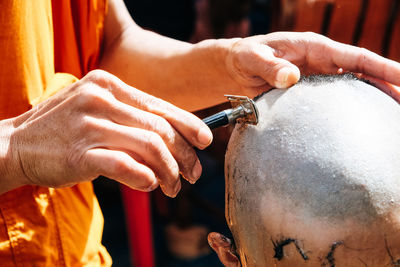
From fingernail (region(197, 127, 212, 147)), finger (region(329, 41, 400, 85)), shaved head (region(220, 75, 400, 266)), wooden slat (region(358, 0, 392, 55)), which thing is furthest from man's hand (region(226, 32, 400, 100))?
wooden slat (region(358, 0, 392, 55))

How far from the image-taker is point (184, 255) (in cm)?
246

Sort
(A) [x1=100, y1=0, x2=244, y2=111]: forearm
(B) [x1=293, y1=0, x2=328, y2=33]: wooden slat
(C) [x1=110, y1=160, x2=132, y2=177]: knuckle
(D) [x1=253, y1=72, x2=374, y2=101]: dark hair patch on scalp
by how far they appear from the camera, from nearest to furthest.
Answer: (C) [x1=110, y1=160, x2=132, y2=177]: knuckle < (D) [x1=253, y1=72, x2=374, y2=101]: dark hair patch on scalp < (A) [x1=100, y1=0, x2=244, y2=111]: forearm < (B) [x1=293, y1=0, x2=328, y2=33]: wooden slat

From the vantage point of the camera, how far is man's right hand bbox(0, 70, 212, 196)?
2.17 ft

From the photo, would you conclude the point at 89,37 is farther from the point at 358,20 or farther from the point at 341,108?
the point at 358,20

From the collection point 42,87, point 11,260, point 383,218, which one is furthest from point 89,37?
point 383,218

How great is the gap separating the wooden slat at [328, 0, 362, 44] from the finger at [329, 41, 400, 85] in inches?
42.1

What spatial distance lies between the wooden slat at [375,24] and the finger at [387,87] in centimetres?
115

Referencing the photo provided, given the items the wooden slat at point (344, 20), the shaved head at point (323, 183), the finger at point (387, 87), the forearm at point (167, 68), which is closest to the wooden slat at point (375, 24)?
the wooden slat at point (344, 20)

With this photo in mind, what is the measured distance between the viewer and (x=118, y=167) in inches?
25.2

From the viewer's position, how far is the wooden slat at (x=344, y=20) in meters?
1.88

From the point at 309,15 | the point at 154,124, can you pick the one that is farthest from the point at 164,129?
the point at 309,15

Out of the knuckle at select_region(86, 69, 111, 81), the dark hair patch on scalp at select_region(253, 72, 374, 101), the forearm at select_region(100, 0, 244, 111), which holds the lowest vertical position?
the forearm at select_region(100, 0, 244, 111)

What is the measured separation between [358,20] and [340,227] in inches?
57.3

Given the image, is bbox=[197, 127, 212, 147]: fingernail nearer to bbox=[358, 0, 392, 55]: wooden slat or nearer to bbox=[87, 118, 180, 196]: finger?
bbox=[87, 118, 180, 196]: finger
